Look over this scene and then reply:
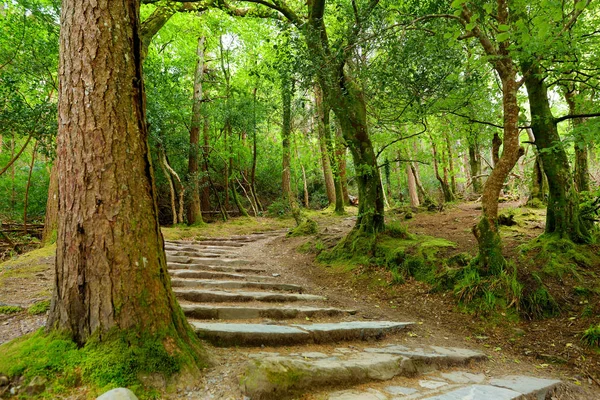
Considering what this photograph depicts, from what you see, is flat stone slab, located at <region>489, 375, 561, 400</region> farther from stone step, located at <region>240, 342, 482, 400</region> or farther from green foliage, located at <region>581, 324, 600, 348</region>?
green foliage, located at <region>581, 324, 600, 348</region>

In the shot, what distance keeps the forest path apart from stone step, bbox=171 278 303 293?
0.02 m

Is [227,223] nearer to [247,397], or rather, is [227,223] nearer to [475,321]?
[475,321]

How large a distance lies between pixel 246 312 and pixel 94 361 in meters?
2.00

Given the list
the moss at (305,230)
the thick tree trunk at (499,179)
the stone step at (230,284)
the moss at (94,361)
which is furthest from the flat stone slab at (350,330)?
the moss at (305,230)

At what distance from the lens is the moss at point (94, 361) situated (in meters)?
1.94

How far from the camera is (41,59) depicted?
8656 millimetres

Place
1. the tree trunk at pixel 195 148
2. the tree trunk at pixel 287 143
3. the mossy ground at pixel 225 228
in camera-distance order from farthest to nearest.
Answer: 1. the tree trunk at pixel 195 148
2. the tree trunk at pixel 287 143
3. the mossy ground at pixel 225 228

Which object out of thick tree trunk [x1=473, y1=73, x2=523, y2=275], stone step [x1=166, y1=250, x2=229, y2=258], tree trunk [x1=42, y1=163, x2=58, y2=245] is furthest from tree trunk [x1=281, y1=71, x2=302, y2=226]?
tree trunk [x1=42, y1=163, x2=58, y2=245]

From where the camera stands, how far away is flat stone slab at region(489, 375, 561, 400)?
2754 millimetres

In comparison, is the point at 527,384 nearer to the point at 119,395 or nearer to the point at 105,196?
the point at 119,395

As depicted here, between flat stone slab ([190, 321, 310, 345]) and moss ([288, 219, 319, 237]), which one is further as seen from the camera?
moss ([288, 219, 319, 237])

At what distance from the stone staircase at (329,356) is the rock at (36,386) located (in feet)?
3.83

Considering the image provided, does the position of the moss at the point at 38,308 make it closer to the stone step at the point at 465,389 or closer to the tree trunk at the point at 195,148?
the stone step at the point at 465,389

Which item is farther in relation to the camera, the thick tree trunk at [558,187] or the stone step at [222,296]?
the thick tree trunk at [558,187]
